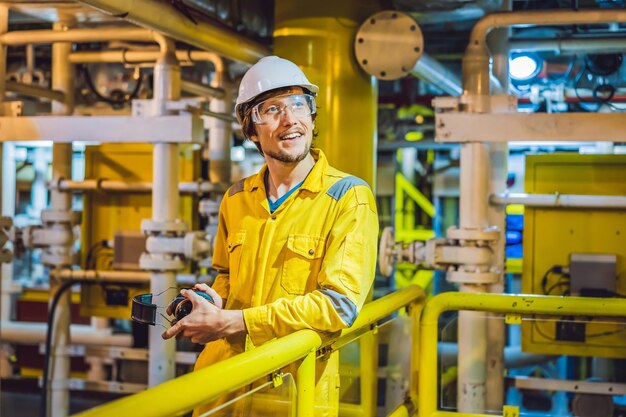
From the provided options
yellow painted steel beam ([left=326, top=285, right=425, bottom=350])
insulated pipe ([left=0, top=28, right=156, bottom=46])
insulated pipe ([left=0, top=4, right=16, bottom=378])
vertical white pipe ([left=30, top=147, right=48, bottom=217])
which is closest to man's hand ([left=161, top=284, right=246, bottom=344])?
yellow painted steel beam ([left=326, top=285, right=425, bottom=350])

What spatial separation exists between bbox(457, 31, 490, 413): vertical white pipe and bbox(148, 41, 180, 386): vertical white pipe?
5.19 feet

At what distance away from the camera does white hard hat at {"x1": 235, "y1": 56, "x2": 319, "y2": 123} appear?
2.53 m

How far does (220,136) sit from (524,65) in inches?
78.7

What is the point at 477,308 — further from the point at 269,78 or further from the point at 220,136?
the point at 220,136

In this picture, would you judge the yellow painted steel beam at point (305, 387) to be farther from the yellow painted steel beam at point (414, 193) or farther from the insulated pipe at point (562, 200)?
the yellow painted steel beam at point (414, 193)

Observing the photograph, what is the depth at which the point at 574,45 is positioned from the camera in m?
4.88

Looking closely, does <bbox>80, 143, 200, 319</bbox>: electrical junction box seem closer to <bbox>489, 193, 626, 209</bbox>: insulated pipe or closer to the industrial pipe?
the industrial pipe

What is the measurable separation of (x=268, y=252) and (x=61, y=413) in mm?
3477

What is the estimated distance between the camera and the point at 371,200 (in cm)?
254

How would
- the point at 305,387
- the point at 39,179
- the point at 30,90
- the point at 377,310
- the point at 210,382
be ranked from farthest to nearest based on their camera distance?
the point at 39,179 < the point at 30,90 < the point at 377,310 < the point at 305,387 < the point at 210,382

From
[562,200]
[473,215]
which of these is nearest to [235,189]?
[473,215]

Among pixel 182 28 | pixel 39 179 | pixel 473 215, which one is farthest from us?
pixel 39 179

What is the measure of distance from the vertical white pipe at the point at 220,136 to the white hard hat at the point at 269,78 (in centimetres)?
328

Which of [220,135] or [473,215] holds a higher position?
[220,135]
